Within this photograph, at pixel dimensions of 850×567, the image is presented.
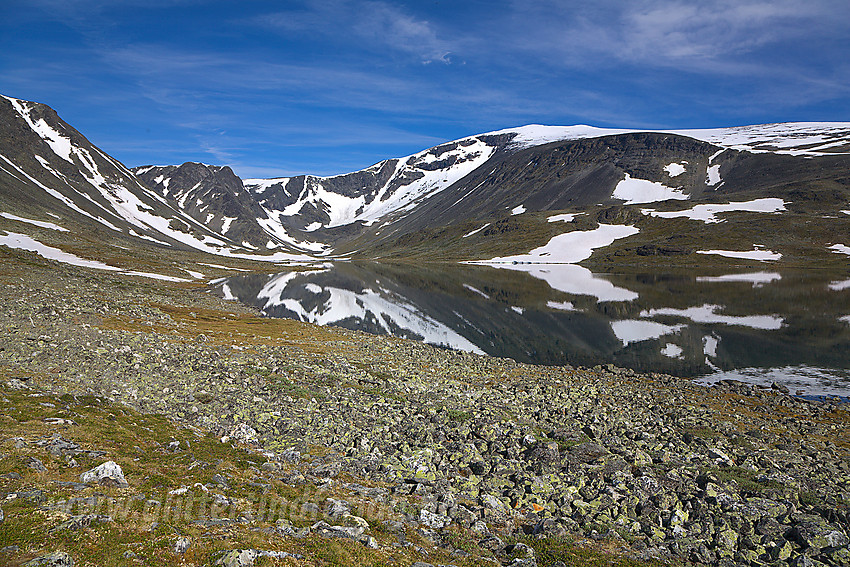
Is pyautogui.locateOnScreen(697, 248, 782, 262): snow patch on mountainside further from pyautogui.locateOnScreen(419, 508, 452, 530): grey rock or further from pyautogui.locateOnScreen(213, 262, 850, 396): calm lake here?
pyautogui.locateOnScreen(419, 508, 452, 530): grey rock

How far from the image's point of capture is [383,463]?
16984 mm

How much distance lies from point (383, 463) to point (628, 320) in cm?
5328

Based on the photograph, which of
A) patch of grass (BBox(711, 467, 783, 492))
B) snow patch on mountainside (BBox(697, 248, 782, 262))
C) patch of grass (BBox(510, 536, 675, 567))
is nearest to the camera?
patch of grass (BBox(510, 536, 675, 567))

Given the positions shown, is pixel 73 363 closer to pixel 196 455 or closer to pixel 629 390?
pixel 196 455

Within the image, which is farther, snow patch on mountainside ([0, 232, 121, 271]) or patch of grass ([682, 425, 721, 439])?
snow patch on mountainside ([0, 232, 121, 271])

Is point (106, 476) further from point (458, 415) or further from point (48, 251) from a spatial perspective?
point (48, 251)

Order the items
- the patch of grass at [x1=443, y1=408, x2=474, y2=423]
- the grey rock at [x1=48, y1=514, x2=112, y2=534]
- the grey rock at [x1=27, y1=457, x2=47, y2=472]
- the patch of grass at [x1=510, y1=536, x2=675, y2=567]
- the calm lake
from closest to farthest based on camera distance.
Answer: the grey rock at [x1=48, y1=514, x2=112, y2=534] → the grey rock at [x1=27, y1=457, x2=47, y2=472] → the patch of grass at [x1=510, y1=536, x2=675, y2=567] → the patch of grass at [x1=443, y1=408, x2=474, y2=423] → the calm lake

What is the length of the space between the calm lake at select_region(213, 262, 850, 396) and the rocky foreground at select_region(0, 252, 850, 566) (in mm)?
10211

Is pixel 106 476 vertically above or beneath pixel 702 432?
above

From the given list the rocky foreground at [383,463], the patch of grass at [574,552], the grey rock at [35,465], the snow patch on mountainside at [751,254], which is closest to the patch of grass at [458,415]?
the rocky foreground at [383,463]

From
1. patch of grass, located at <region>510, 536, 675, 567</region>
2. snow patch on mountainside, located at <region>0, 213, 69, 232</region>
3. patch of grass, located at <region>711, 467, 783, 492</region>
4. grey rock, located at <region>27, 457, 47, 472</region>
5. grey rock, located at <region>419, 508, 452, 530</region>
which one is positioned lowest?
patch of grass, located at <region>711, 467, 783, 492</region>

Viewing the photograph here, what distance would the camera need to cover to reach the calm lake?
41.8m

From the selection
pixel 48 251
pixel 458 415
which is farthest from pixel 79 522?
pixel 48 251

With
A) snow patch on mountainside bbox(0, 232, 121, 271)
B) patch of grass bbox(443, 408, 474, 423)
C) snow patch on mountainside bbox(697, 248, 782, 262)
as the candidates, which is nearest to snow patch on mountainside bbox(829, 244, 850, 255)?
snow patch on mountainside bbox(697, 248, 782, 262)
